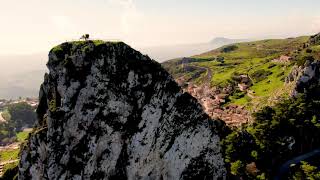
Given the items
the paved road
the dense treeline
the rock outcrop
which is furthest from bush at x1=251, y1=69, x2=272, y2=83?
the paved road

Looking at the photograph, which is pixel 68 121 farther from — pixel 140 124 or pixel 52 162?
pixel 140 124

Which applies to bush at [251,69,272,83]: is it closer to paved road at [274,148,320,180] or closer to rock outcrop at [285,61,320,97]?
rock outcrop at [285,61,320,97]

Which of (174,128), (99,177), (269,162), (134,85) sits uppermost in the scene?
(134,85)

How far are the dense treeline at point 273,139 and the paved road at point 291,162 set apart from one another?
1.06m

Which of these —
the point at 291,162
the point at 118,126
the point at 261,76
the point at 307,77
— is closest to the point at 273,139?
the point at 291,162

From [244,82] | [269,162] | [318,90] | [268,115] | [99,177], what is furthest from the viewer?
[244,82]

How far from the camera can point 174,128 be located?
62.3m

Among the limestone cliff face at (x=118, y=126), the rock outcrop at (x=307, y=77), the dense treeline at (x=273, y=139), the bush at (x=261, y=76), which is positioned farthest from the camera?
the bush at (x=261, y=76)

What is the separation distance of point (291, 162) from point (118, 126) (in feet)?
162

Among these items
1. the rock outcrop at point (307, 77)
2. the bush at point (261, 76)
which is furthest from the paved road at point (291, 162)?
the bush at point (261, 76)

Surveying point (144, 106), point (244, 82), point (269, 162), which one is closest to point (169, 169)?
point (144, 106)

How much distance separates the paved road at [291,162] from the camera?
87.1 meters

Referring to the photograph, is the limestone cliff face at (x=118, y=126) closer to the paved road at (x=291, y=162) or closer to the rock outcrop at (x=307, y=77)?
the paved road at (x=291, y=162)

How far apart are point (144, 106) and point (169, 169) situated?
10266 millimetres
